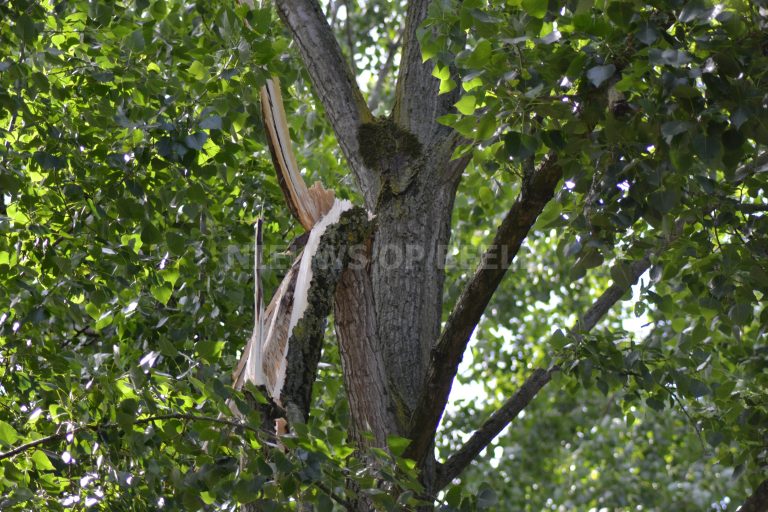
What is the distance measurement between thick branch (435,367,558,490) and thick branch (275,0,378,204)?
0.94m

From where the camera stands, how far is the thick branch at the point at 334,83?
Result: 387 centimetres

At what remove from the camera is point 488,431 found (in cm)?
364

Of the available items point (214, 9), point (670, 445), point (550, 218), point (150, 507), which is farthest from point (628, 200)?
point (670, 445)

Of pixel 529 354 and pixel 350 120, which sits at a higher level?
pixel 529 354

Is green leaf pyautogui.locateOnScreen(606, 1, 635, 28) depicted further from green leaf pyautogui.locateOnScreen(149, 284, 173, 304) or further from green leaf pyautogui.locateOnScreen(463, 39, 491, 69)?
green leaf pyautogui.locateOnScreen(149, 284, 173, 304)

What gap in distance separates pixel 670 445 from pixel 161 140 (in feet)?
27.4

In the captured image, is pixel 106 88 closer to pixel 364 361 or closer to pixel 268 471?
pixel 364 361

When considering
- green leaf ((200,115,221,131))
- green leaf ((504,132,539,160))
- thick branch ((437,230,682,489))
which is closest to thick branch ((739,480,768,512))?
thick branch ((437,230,682,489))

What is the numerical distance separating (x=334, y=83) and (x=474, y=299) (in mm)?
1193

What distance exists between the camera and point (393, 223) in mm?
3740

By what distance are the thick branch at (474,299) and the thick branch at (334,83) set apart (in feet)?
2.63

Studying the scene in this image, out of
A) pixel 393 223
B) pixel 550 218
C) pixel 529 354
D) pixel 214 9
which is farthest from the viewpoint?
pixel 529 354

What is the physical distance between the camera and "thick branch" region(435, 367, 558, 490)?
3.54 m

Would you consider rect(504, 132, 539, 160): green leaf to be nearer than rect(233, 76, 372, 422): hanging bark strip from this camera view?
Yes
